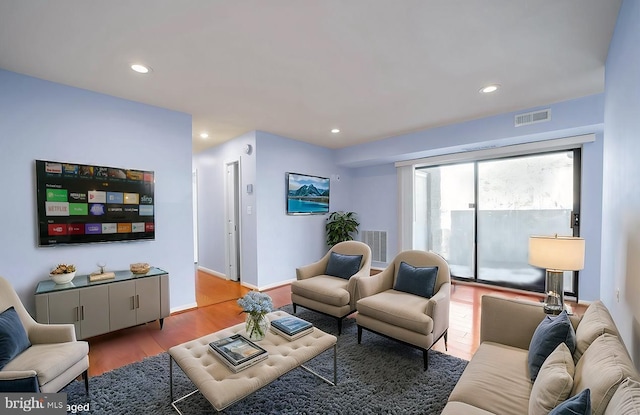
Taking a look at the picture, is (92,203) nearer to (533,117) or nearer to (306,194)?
(306,194)

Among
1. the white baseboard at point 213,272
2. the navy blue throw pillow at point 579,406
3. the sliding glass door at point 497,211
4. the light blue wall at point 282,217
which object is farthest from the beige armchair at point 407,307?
the white baseboard at point 213,272

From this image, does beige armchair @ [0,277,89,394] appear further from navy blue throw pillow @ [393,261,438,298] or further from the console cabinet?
navy blue throw pillow @ [393,261,438,298]

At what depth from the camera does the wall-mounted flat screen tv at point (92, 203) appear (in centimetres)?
272

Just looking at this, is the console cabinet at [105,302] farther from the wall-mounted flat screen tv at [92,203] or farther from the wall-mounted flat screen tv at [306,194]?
the wall-mounted flat screen tv at [306,194]

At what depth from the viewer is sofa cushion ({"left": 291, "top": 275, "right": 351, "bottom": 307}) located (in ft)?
9.80

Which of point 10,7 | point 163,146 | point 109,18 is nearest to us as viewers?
→ point 10,7

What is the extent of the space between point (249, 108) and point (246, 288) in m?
2.88

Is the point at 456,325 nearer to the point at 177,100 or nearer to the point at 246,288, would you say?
the point at 246,288

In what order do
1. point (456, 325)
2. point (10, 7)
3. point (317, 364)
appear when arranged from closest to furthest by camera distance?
point (10, 7) < point (317, 364) < point (456, 325)

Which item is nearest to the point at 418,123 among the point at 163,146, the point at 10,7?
the point at 163,146

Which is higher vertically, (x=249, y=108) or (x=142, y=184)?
(x=249, y=108)

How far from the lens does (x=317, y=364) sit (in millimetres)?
2398

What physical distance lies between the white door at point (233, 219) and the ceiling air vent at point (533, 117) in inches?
174

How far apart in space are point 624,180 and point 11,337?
394 cm
